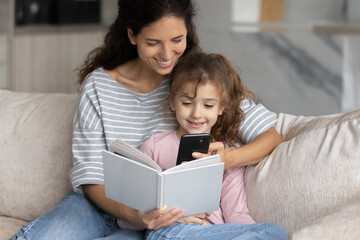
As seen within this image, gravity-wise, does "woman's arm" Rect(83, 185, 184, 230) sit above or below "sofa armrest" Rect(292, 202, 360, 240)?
below

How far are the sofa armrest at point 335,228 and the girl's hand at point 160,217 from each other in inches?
15.7

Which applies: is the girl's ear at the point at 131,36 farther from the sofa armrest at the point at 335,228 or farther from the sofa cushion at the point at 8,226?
the sofa armrest at the point at 335,228

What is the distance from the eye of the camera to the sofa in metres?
1.93

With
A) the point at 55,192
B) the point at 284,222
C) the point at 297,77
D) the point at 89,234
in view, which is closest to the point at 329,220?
the point at 284,222

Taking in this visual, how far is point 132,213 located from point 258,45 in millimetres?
2921

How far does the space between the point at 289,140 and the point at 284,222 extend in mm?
314

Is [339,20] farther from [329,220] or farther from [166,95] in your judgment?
[329,220]

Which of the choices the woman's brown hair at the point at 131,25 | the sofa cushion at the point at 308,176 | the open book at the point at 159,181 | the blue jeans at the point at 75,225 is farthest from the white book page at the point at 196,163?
the woman's brown hair at the point at 131,25

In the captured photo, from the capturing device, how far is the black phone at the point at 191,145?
187 cm

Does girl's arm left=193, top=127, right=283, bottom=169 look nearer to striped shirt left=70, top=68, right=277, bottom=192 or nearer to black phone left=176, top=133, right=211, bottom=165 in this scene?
striped shirt left=70, top=68, right=277, bottom=192

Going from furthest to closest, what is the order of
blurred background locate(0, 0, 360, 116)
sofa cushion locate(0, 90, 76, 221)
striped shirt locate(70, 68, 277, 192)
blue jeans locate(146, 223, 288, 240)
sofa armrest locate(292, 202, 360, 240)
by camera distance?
blurred background locate(0, 0, 360, 116), sofa cushion locate(0, 90, 76, 221), striped shirt locate(70, 68, 277, 192), blue jeans locate(146, 223, 288, 240), sofa armrest locate(292, 202, 360, 240)

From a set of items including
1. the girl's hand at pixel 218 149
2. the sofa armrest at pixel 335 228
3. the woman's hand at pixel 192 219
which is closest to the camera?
the sofa armrest at pixel 335 228

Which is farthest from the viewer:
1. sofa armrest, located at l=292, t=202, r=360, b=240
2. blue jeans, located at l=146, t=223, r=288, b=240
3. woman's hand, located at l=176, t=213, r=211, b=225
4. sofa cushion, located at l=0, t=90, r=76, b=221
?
sofa cushion, located at l=0, t=90, r=76, b=221

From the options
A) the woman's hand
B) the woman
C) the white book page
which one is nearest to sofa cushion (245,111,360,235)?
the woman
